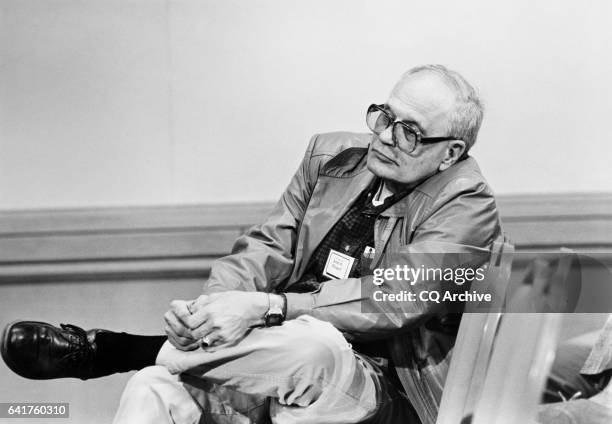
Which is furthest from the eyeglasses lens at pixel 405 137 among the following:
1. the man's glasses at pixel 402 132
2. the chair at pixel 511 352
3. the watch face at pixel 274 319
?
the watch face at pixel 274 319

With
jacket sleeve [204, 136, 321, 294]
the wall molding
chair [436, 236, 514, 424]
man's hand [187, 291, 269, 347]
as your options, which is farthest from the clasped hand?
the wall molding

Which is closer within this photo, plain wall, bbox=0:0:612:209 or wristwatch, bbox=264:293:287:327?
wristwatch, bbox=264:293:287:327

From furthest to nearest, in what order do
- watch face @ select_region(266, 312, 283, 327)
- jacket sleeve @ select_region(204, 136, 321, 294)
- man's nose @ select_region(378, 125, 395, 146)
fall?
jacket sleeve @ select_region(204, 136, 321, 294), man's nose @ select_region(378, 125, 395, 146), watch face @ select_region(266, 312, 283, 327)

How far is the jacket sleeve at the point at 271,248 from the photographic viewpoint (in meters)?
2.20

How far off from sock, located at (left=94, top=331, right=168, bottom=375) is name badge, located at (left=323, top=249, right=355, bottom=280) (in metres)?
0.45

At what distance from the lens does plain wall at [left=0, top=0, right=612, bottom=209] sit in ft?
8.46

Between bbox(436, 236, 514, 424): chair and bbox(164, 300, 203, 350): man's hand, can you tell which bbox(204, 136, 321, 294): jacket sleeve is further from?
bbox(436, 236, 514, 424): chair

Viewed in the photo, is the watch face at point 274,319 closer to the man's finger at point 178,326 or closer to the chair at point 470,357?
the man's finger at point 178,326

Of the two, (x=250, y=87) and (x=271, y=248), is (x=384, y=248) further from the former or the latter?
(x=250, y=87)

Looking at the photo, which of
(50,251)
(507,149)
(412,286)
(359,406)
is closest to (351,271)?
(412,286)

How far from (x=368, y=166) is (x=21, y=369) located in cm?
93

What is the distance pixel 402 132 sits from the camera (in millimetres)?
2068

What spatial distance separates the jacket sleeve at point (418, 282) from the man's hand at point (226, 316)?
0.08m

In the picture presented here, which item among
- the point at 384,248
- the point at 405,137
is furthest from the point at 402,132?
the point at 384,248
